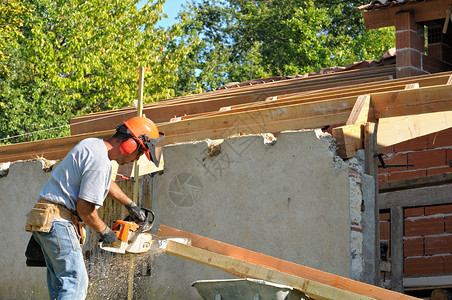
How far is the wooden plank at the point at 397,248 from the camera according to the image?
29.6ft

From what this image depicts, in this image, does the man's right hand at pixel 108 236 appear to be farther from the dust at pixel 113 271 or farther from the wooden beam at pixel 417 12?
the wooden beam at pixel 417 12

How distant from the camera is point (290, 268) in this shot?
18.6 feet

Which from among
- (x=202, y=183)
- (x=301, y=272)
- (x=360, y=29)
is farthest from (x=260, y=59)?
(x=301, y=272)

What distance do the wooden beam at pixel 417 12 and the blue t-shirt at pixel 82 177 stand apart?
6384 millimetres

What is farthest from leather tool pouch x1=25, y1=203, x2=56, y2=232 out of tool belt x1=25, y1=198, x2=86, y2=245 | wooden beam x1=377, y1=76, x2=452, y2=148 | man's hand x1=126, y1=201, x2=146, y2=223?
wooden beam x1=377, y1=76, x2=452, y2=148

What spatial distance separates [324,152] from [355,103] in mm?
697

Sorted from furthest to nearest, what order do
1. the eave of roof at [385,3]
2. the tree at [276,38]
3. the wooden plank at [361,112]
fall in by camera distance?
the tree at [276,38] → the eave of roof at [385,3] → the wooden plank at [361,112]

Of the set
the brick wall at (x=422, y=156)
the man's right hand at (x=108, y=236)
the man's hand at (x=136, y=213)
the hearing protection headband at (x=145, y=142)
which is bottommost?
the man's right hand at (x=108, y=236)

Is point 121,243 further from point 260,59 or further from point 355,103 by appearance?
point 260,59

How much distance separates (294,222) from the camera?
22.9 feet

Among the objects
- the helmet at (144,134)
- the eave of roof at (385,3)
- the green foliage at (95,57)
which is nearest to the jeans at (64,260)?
Answer: the helmet at (144,134)

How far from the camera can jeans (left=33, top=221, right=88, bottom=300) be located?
527 centimetres

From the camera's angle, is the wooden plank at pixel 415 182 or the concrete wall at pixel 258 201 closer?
the concrete wall at pixel 258 201

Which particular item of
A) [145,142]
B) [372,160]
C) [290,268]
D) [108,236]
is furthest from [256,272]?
[372,160]
